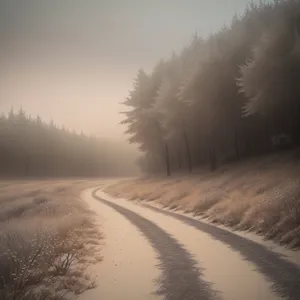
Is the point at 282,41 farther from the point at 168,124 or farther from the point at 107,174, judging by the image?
the point at 107,174

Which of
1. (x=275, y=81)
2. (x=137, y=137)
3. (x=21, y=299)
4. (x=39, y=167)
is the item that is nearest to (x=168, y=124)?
(x=137, y=137)

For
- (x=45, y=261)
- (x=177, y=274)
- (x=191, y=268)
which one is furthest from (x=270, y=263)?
(x=45, y=261)

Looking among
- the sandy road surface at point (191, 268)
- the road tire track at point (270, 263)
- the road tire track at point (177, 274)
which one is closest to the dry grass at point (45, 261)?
the sandy road surface at point (191, 268)

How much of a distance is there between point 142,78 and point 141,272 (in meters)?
38.0

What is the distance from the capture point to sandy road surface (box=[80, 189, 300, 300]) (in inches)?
255

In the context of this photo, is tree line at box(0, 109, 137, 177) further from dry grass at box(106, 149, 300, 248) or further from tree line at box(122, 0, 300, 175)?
dry grass at box(106, 149, 300, 248)

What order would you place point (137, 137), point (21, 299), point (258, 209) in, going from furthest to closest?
point (137, 137)
point (258, 209)
point (21, 299)

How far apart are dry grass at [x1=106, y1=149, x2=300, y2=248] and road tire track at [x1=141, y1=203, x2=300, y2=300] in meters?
0.92

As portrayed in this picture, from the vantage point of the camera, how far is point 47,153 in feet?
374

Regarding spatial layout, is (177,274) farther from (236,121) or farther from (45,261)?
(236,121)

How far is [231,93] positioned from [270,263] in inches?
970

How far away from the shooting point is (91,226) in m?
15.6

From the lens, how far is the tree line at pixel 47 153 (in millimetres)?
105938

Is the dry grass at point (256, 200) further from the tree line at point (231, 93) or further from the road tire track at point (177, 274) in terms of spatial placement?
the tree line at point (231, 93)
